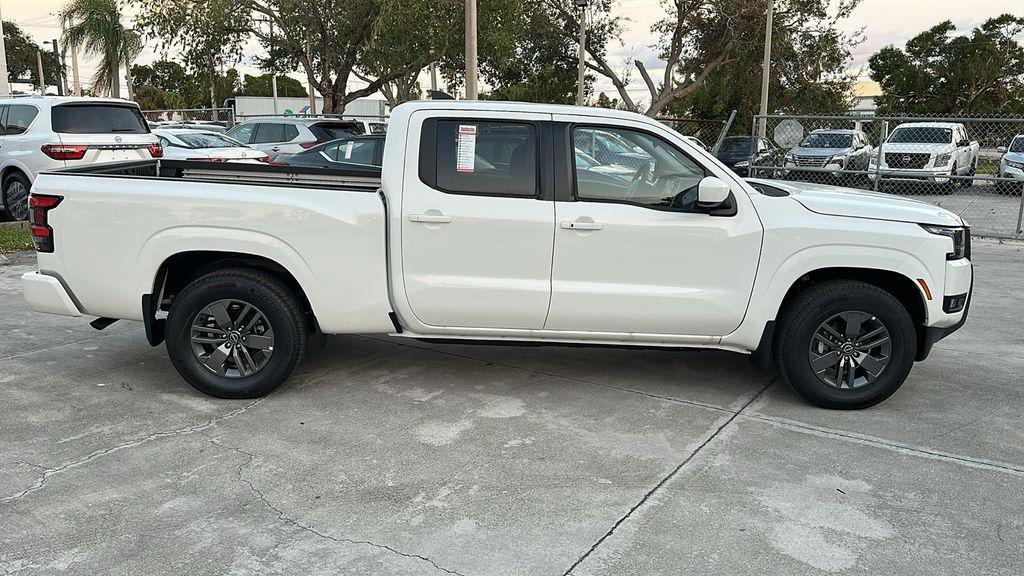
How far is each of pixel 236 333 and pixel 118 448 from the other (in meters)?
0.98

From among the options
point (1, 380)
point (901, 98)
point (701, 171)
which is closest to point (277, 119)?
point (1, 380)

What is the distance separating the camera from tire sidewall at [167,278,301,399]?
16.4ft

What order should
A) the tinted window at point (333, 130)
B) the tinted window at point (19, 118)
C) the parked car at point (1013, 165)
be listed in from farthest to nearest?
the parked car at point (1013, 165) < the tinted window at point (333, 130) < the tinted window at point (19, 118)

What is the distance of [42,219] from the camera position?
5027 millimetres

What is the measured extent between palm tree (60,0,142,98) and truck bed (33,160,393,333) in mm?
32841

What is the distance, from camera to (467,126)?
5.01 m

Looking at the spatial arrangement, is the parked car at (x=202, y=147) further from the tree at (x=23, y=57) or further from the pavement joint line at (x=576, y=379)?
the tree at (x=23, y=57)

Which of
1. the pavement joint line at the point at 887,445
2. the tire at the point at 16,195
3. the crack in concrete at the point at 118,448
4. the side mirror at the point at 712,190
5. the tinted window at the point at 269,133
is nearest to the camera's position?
the crack in concrete at the point at 118,448

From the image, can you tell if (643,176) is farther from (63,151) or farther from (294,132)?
(294,132)

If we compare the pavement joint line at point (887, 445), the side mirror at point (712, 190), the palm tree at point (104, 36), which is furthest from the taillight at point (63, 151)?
the palm tree at point (104, 36)

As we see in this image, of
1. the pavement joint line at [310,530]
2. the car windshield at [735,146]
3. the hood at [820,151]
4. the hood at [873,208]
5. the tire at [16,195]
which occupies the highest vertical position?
the car windshield at [735,146]

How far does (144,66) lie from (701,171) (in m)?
80.0

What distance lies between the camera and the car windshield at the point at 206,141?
15.9 meters

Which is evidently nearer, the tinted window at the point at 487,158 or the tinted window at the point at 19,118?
the tinted window at the point at 487,158
